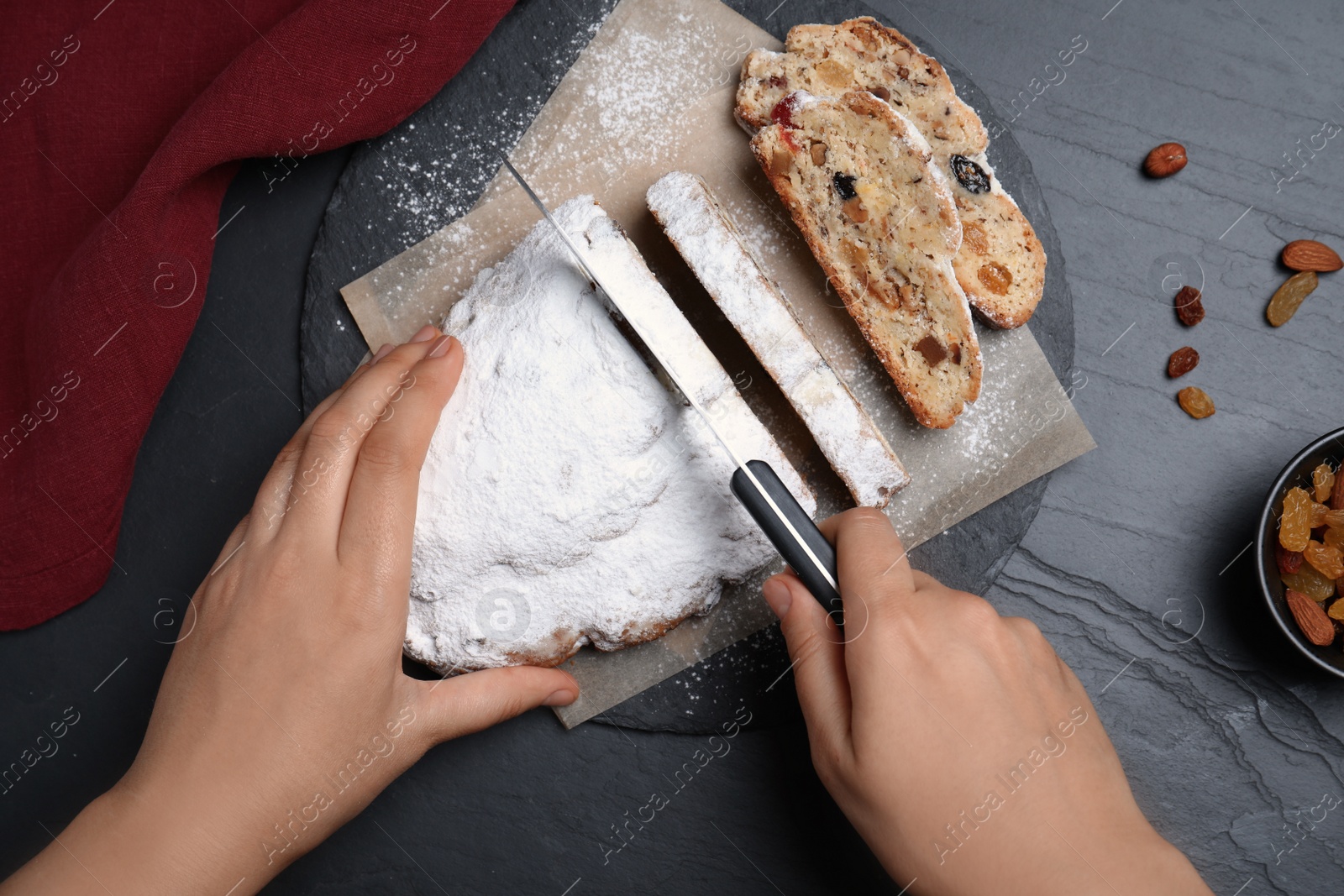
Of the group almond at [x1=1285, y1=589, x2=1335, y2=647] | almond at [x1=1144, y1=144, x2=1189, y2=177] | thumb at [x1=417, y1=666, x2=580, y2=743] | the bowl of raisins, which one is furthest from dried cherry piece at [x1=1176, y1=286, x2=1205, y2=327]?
thumb at [x1=417, y1=666, x2=580, y2=743]

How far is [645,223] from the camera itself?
207cm

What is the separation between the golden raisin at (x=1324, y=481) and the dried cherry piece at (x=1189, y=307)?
0.45 m

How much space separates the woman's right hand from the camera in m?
1.62

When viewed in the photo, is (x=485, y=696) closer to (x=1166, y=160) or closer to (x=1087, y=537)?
(x=1087, y=537)

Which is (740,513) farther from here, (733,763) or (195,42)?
(195,42)

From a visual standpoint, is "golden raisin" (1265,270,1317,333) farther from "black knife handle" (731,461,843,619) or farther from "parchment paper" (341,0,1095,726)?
"black knife handle" (731,461,843,619)

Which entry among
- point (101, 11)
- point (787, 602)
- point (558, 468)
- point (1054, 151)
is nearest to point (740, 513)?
point (787, 602)

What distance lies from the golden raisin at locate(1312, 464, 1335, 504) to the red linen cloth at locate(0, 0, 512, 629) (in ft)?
→ 7.13

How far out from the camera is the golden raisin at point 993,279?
2020 millimetres

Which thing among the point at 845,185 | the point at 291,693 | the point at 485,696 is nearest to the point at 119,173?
the point at 291,693

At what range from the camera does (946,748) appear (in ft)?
5.33

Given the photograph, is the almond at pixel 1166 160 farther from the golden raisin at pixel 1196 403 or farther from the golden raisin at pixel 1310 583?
the golden raisin at pixel 1310 583

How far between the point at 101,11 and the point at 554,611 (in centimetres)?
182

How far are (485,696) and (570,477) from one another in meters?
0.55
